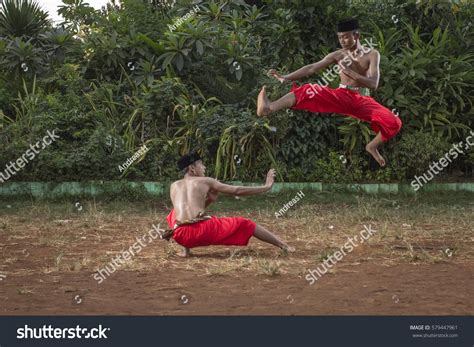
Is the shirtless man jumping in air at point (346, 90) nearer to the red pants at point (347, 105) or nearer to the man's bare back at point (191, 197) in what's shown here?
the red pants at point (347, 105)

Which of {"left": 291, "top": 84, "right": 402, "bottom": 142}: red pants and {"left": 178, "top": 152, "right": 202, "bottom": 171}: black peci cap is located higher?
{"left": 291, "top": 84, "right": 402, "bottom": 142}: red pants

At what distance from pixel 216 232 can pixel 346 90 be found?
6.73 feet

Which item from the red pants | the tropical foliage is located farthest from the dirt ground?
the red pants

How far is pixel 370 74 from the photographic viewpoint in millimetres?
8719

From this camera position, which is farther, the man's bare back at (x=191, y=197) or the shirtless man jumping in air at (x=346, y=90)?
the man's bare back at (x=191, y=197)

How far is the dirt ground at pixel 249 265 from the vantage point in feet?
22.1

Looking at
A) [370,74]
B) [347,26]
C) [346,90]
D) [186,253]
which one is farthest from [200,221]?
[347,26]

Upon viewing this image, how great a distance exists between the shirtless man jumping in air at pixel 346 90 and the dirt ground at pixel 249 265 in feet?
4.97

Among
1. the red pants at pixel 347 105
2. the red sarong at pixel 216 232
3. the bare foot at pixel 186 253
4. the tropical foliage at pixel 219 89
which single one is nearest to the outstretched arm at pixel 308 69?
the red pants at pixel 347 105

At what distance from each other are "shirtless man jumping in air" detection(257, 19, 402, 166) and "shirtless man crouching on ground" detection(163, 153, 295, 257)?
1016mm

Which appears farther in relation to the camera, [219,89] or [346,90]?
[219,89]

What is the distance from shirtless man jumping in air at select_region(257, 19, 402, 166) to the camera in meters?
8.44

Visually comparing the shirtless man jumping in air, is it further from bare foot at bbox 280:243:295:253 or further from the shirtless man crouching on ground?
bare foot at bbox 280:243:295:253

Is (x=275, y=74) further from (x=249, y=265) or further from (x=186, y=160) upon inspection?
(x=249, y=265)
